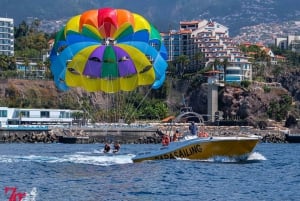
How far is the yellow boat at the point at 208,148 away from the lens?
4903 centimetres

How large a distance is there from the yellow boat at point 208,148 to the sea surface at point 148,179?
482 millimetres

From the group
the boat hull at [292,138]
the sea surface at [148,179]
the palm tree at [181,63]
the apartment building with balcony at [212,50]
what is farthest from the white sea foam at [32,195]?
the palm tree at [181,63]

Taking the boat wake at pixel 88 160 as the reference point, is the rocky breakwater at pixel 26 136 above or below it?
above

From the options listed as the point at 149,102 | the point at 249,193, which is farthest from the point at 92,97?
the point at 249,193

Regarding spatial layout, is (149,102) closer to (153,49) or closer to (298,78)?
(298,78)

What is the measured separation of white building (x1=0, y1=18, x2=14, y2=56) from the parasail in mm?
135632

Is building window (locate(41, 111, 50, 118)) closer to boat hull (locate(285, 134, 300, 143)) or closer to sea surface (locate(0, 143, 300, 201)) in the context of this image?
boat hull (locate(285, 134, 300, 143))

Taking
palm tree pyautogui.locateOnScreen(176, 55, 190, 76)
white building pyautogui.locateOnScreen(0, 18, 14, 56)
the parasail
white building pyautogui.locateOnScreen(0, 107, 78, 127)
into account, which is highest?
white building pyautogui.locateOnScreen(0, 18, 14, 56)

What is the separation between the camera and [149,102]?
148 metres

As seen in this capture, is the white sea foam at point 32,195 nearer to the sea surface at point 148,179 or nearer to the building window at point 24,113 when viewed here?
the sea surface at point 148,179

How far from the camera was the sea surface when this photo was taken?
117 feet

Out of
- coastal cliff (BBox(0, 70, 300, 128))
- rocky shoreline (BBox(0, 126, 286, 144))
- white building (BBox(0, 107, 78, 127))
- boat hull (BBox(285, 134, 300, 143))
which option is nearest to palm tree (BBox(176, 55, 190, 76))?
coastal cliff (BBox(0, 70, 300, 128))

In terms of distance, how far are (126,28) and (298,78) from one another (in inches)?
4619

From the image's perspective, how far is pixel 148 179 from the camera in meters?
41.9
